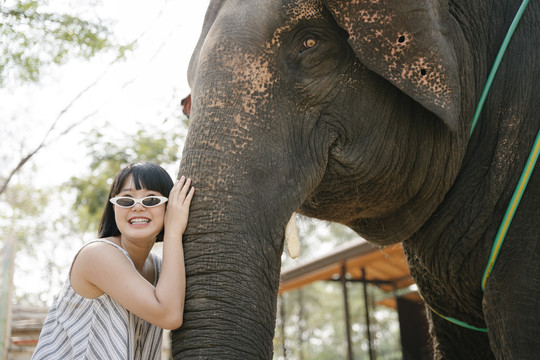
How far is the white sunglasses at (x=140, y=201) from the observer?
2.35 meters

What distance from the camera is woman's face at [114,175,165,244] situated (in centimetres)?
237

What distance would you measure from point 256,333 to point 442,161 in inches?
45.5

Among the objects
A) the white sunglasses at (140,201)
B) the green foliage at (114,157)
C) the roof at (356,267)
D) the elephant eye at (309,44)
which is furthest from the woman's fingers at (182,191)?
the green foliage at (114,157)

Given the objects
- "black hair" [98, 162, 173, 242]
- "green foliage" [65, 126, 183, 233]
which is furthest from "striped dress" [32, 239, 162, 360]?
"green foliage" [65, 126, 183, 233]

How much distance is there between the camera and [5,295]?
5.88 m

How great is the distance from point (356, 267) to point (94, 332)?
27.2 ft

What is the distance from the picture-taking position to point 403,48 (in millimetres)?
2357

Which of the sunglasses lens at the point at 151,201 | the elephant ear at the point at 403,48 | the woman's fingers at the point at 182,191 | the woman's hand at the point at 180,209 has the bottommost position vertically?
the woman's hand at the point at 180,209

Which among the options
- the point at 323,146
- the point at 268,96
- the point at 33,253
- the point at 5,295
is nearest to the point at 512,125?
the point at 323,146

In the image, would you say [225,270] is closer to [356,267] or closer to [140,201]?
[140,201]

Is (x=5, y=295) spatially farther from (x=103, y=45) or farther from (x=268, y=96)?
(x=268, y=96)

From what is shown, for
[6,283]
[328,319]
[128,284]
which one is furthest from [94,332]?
[328,319]

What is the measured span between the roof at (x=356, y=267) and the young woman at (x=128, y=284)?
5030mm

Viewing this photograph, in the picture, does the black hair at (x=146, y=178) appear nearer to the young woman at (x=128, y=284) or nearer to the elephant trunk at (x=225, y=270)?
the young woman at (x=128, y=284)
